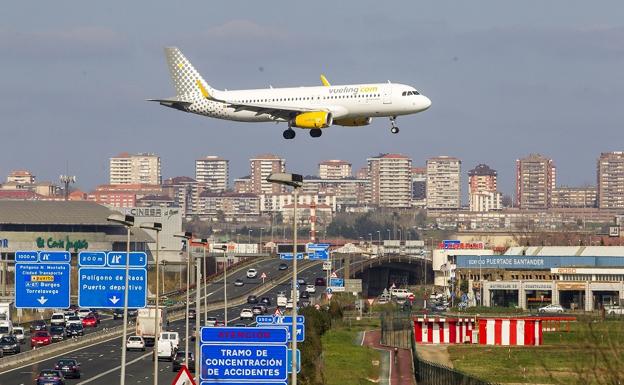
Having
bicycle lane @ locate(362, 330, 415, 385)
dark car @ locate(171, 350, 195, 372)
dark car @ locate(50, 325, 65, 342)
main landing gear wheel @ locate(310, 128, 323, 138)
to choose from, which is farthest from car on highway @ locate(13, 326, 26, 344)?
main landing gear wheel @ locate(310, 128, 323, 138)

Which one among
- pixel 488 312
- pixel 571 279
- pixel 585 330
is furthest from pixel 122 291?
pixel 571 279

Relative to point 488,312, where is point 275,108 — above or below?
above

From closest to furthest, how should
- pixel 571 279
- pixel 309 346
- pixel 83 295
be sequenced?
pixel 83 295, pixel 309 346, pixel 571 279

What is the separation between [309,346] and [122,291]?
1568 cm

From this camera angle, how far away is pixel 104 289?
68250 millimetres

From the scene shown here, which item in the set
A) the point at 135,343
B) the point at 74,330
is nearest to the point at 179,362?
the point at 135,343

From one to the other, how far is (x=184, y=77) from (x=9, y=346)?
87.4 feet

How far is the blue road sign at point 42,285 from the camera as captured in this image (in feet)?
235

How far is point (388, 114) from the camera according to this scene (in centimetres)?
10494

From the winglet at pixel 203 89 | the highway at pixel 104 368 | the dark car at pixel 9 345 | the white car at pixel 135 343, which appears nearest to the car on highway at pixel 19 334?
the highway at pixel 104 368

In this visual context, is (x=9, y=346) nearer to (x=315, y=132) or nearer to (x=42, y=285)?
(x=315, y=132)

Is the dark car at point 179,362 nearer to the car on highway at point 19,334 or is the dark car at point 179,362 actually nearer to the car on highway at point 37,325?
the car on highway at point 19,334

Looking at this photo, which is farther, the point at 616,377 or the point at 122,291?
the point at 122,291

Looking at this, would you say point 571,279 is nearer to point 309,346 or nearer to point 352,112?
point 352,112
